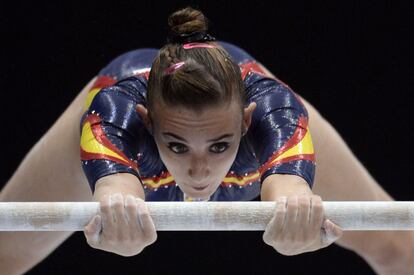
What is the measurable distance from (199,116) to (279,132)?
25cm

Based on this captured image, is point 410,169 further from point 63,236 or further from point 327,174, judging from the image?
point 63,236

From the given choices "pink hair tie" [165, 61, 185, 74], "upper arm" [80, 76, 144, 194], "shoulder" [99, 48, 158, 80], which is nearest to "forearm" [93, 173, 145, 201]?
"upper arm" [80, 76, 144, 194]

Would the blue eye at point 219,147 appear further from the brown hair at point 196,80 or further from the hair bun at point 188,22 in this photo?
the hair bun at point 188,22

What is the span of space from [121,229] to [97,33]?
1903 millimetres

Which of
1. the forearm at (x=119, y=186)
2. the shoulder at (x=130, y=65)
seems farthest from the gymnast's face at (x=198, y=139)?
the shoulder at (x=130, y=65)

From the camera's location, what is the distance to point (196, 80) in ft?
7.75

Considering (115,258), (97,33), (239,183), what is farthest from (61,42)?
(239,183)

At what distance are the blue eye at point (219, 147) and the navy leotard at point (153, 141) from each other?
0.38 ft

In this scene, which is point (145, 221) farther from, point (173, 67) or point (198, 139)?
point (173, 67)

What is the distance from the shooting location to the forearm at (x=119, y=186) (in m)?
2.33

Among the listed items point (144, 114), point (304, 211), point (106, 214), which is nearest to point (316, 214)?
point (304, 211)

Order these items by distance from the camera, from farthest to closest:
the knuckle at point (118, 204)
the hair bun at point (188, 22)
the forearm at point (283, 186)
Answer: the hair bun at point (188, 22) → the forearm at point (283, 186) → the knuckle at point (118, 204)

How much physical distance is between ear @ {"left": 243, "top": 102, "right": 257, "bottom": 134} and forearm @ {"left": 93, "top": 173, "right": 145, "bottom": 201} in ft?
1.13

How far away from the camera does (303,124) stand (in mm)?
2592
